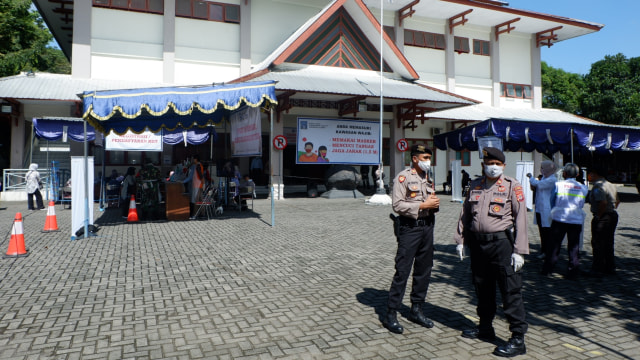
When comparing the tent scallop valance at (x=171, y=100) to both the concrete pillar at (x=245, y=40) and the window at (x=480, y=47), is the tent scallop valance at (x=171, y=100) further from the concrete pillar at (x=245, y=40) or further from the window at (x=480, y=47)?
the window at (x=480, y=47)

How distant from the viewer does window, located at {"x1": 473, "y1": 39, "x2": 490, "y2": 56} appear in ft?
87.6

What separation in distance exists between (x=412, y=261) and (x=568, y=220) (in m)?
3.43

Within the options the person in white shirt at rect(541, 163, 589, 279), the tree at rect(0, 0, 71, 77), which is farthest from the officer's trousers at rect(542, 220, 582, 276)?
the tree at rect(0, 0, 71, 77)

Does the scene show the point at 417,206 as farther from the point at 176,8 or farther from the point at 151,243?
the point at 176,8

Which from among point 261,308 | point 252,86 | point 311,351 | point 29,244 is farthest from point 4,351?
point 252,86

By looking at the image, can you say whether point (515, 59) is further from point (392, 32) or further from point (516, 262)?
point (516, 262)

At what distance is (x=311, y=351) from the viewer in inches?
148

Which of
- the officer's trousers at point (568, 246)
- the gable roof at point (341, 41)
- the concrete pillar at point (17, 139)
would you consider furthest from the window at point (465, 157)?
the concrete pillar at point (17, 139)

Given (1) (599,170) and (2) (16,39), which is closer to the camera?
(1) (599,170)

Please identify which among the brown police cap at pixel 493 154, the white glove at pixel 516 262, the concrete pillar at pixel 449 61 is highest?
the concrete pillar at pixel 449 61

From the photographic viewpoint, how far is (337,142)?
1928 cm

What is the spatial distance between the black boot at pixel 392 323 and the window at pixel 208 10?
65.4ft

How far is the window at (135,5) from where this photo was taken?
1903cm

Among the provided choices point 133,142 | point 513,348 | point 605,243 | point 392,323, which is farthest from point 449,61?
point 513,348
